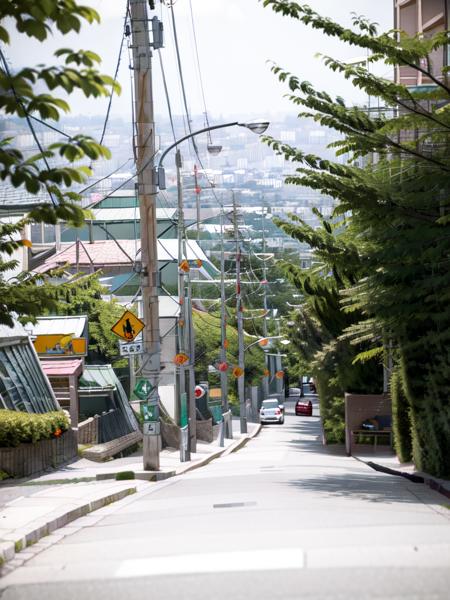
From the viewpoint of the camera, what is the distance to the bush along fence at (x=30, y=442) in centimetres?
2648

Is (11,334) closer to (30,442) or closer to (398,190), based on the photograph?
(30,442)

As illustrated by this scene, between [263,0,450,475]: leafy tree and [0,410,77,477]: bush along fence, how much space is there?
28.6ft

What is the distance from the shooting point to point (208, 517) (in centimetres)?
1430

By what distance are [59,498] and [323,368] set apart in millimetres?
28636

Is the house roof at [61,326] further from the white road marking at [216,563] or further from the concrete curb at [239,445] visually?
the white road marking at [216,563]

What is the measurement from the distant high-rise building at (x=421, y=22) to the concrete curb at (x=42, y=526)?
78.3ft

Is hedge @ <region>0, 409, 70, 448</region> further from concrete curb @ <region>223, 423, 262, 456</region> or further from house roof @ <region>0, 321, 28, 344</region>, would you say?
concrete curb @ <region>223, 423, 262, 456</region>

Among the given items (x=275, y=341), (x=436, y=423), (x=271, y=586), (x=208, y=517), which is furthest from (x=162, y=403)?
(x=275, y=341)

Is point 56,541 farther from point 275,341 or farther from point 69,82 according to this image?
point 275,341

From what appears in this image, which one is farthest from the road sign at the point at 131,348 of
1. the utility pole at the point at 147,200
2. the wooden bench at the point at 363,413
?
the wooden bench at the point at 363,413

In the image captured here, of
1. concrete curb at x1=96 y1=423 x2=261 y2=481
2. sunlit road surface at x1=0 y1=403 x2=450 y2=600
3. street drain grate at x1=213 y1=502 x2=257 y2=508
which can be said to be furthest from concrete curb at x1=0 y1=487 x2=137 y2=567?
concrete curb at x1=96 y1=423 x2=261 y2=481

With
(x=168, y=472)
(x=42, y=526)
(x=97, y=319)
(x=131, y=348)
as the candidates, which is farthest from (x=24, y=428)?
(x=97, y=319)

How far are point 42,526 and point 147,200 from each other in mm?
13105

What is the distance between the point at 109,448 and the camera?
3644 centimetres
